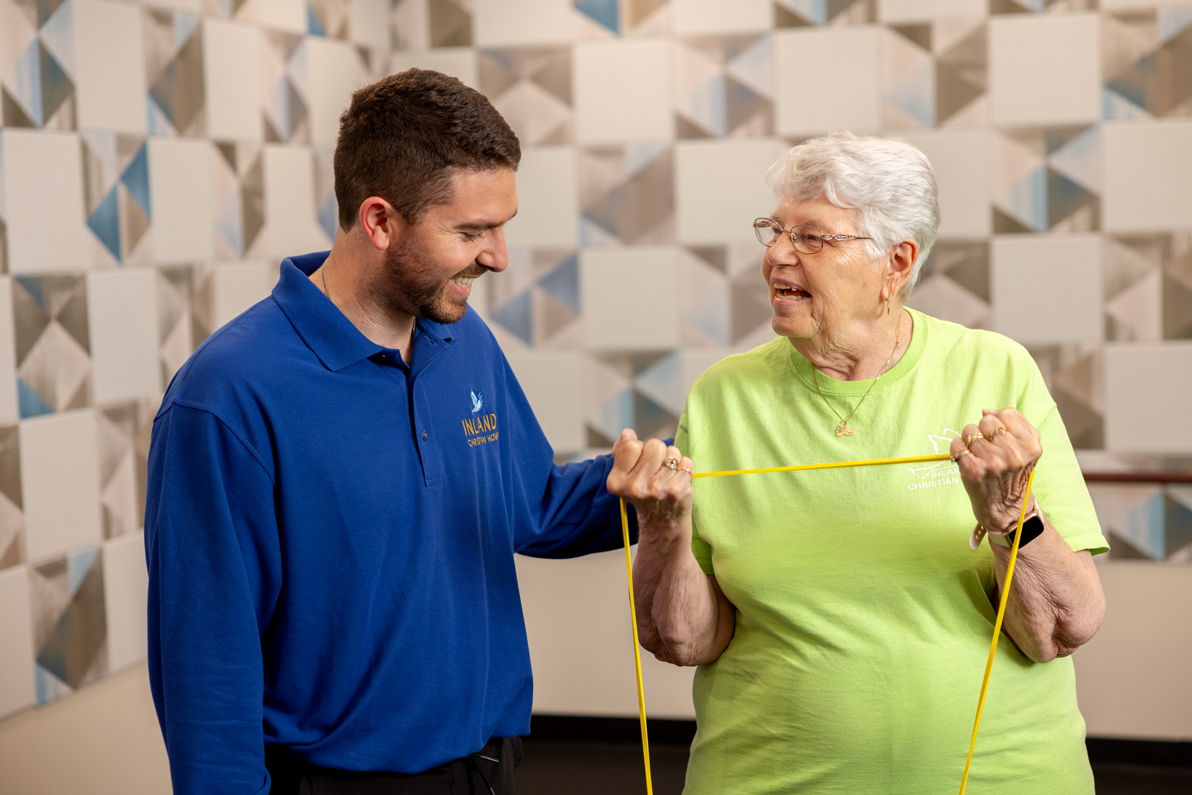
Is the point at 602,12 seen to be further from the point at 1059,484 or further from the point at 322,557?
the point at 322,557

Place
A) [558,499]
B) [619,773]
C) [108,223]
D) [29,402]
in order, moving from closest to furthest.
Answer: [558,499], [29,402], [108,223], [619,773]

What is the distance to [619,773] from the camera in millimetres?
3467

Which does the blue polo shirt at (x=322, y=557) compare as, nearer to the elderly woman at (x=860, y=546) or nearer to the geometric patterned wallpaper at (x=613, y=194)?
the elderly woman at (x=860, y=546)

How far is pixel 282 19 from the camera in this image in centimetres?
306

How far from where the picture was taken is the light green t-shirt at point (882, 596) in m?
1.49

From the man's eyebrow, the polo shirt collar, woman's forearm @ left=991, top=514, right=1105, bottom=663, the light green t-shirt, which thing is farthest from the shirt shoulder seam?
woman's forearm @ left=991, top=514, right=1105, bottom=663

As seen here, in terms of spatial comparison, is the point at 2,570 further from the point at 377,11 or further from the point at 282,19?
the point at 377,11

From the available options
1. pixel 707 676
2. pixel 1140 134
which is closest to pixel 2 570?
pixel 707 676

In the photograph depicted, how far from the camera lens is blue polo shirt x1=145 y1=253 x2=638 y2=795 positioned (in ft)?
4.17

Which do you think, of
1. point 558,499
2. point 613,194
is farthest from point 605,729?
point 558,499

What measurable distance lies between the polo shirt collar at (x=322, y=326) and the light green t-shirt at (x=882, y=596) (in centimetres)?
55

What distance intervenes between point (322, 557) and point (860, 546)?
749 millimetres

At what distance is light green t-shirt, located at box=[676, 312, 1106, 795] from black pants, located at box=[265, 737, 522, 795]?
37 cm

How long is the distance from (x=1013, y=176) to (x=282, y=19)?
2.23m
